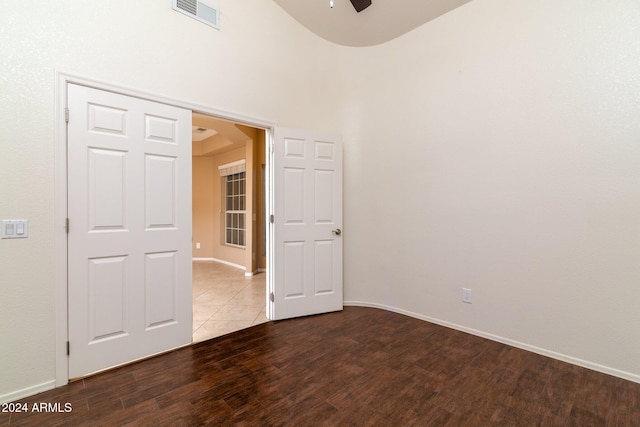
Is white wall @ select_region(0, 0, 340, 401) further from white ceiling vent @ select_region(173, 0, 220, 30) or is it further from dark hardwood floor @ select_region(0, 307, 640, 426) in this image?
dark hardwood floor @ select_region(0, 307, 640, 426)

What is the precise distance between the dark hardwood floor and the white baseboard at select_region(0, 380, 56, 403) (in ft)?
0.15

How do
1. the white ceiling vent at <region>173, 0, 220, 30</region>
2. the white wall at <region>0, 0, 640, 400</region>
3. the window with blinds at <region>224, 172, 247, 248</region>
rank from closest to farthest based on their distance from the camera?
the white wall at <region>0, 0, 640, 400</region> < the white ceiling vent at <region>173, 0, 220, 30</region> < the window with blinds at <region>224, 172, 247, 248</region>

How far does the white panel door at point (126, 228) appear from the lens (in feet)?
6.55

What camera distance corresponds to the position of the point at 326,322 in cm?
303

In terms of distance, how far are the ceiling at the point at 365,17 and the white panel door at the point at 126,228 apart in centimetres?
180

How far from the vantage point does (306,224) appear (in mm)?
3225

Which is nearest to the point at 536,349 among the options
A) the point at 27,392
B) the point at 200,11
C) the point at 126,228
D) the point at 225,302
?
the point at 225,302

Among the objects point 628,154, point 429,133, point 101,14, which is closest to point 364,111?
point 429,133

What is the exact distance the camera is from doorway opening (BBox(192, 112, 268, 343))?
3.40 m

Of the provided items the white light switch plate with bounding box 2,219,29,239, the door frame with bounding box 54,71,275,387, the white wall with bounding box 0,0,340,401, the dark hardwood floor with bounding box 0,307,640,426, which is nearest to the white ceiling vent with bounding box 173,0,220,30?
the white wall with bounding box 0,0,340,401

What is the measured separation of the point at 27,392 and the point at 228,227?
4936 mm

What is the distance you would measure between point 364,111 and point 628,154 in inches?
95.2

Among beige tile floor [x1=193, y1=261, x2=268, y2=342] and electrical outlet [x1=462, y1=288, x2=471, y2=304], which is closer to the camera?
electrical outlet [x1=462, y1=288, x2=471, y2=304]

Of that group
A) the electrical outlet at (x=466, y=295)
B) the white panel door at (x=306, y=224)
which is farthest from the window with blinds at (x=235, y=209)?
the electrical outlet at (x=466, y=295)
